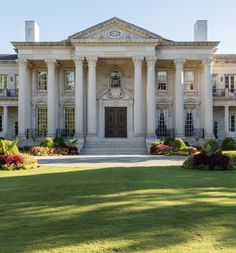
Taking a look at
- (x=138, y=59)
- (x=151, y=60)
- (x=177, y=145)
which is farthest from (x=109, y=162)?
(x=151, y=60)

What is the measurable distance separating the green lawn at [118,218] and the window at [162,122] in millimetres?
28159

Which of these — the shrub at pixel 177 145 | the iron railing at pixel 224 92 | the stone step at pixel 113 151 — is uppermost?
the iron railing at pixel 224 92

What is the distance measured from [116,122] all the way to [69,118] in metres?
4.84

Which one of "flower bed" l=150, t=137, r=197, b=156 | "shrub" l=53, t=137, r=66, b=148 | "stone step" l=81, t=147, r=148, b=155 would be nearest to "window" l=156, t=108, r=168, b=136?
"stone step" l=81, t=147, r=148, b=155

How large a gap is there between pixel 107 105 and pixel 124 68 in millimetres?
4112

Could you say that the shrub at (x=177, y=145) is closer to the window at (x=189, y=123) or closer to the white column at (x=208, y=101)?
the white column at (x=208, y=101)

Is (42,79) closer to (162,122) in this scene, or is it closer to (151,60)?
(151,60)

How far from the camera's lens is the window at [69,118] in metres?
39.2

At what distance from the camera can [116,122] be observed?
126 feet

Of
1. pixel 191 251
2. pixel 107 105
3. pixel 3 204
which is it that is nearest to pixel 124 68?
pixel 107 105

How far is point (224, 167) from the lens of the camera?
671 inches

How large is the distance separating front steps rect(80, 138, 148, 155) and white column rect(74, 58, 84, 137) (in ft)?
5.31

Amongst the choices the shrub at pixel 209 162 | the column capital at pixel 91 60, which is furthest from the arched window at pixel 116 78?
the shrub at pixel 209 162

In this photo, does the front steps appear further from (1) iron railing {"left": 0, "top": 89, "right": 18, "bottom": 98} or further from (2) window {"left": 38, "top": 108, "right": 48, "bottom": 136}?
(1) iron railing {"left": 0, "top": 89, "right": 18, "bottom": 98}
